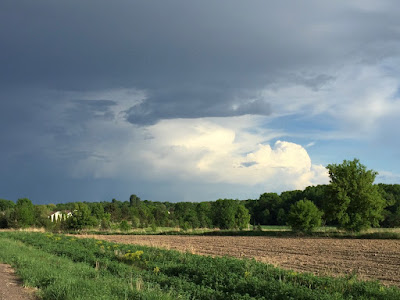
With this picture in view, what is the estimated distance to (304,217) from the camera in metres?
56.9

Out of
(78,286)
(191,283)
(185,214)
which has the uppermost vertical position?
(78,286)

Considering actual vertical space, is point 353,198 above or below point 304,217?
above

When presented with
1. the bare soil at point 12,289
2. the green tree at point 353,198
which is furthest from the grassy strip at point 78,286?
the green tree at point 353,198

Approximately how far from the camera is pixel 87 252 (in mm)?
24719

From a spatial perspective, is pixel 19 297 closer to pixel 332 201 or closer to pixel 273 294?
pixel 273 294

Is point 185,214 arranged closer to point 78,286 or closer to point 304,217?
point 304,217

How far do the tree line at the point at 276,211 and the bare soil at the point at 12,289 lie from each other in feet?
143

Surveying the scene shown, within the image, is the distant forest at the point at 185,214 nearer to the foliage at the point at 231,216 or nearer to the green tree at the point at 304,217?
the foliage at the point at 231,216

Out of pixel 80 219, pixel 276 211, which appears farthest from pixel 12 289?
pixel 276 211

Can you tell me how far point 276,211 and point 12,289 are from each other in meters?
107

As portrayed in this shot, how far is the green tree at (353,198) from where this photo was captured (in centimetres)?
5038

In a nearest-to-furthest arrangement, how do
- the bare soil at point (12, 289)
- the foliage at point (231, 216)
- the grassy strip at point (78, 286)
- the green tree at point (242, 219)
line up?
the grassy strip at point (78, 286)
the bare soil at point (12, 289)
the green tree at point (242, 219)
the foliage at point (231, 216)

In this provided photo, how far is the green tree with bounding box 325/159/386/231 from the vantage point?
5038cm

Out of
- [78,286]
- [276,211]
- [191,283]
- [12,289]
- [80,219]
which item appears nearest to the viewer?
[78,286]
